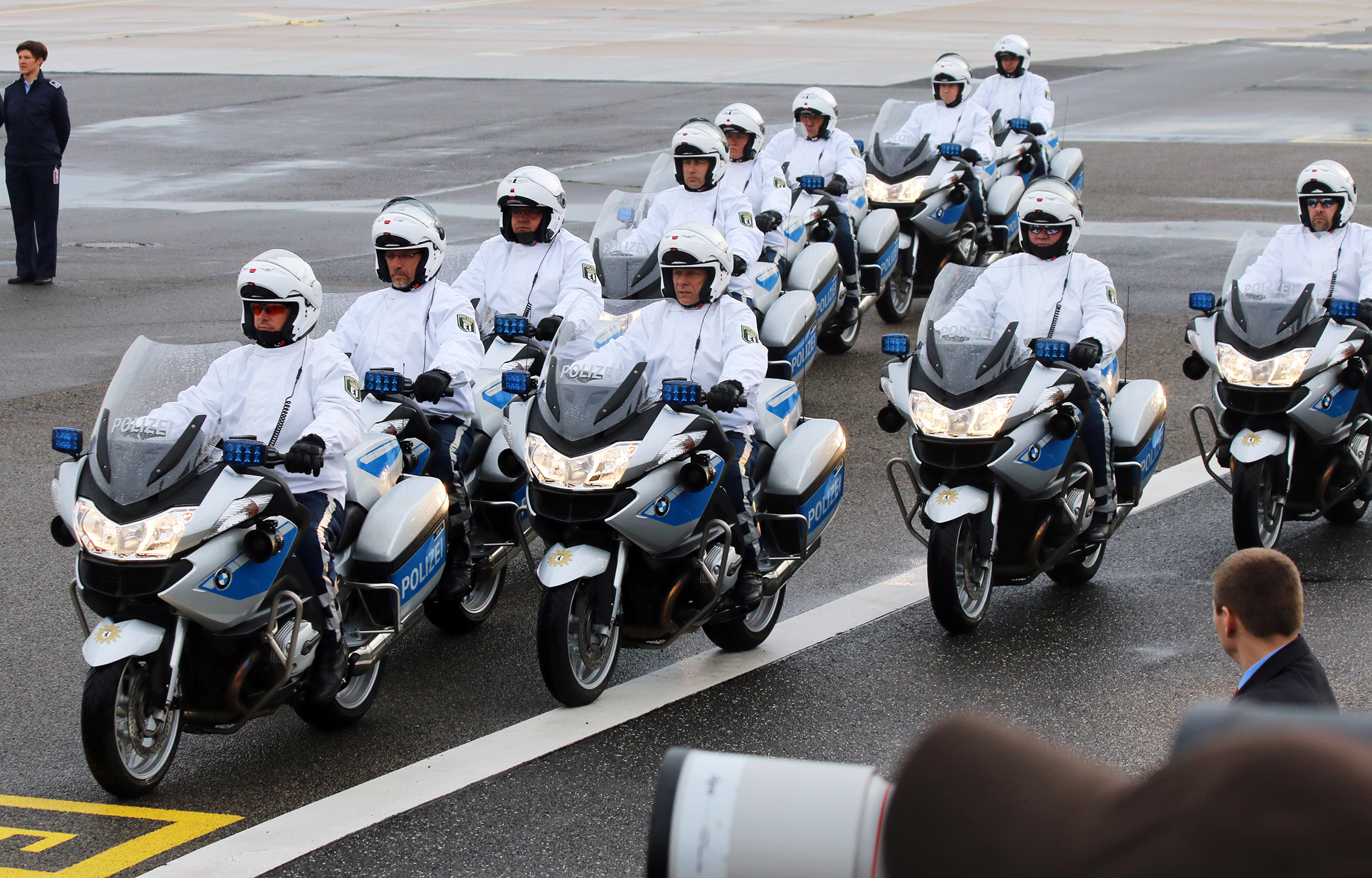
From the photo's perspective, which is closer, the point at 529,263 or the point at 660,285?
the point at 529,263

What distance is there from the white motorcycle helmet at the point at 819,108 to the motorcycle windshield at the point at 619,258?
137 inches

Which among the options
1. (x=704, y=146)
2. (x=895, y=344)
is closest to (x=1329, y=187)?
(x=895, y=344)

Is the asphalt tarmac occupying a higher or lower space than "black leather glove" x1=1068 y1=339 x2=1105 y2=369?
lower

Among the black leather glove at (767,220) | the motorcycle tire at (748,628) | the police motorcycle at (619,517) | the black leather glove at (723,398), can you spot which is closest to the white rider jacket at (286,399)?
the police motorcycle at (619,517)

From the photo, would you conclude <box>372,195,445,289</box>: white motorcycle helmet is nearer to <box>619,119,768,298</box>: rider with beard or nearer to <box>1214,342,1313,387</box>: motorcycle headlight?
<box>619,119,768,298</box>: rider with beard

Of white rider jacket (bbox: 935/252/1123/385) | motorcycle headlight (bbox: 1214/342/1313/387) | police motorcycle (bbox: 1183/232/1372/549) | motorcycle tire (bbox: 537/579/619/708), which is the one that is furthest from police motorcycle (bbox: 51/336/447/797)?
motorcycle headlight (bbox: 1214/342/1313/387)

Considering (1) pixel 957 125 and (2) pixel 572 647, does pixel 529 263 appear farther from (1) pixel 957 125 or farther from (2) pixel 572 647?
(1) pixel 957 125

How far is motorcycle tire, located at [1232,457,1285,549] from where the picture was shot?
8383 mm

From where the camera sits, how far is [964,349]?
773 centimetres

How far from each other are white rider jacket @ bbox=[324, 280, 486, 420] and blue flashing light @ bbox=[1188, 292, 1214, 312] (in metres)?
3.84

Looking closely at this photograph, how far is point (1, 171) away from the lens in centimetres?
2402

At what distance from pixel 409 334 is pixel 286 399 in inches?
64.9

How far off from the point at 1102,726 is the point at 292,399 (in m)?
3.52

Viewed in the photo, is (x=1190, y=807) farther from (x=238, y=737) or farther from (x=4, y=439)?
(x=4, y=439)
